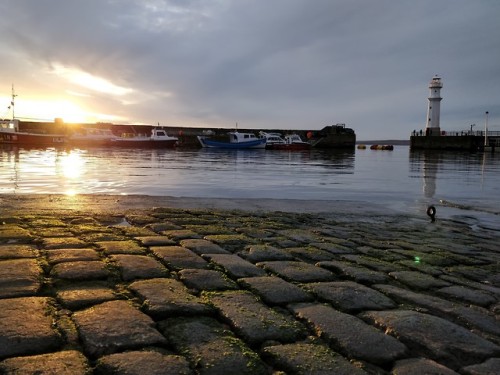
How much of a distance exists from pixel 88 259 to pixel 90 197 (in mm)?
4289

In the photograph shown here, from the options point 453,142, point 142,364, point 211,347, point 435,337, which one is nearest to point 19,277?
point 142,364

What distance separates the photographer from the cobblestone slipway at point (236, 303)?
1.70 m

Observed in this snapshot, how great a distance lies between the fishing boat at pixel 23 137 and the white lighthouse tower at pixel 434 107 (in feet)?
154

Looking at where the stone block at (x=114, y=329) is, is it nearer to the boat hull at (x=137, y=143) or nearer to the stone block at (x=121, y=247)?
the stone block at (x=121, y=247)

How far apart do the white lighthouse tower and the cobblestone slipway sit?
58192 mm

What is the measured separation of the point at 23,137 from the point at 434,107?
2025 inches

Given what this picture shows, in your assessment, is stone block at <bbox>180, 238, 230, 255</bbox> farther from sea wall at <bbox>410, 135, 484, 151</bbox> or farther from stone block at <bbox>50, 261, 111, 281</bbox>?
sea wall at <bbox>410, 135, 484, 151</bbox>

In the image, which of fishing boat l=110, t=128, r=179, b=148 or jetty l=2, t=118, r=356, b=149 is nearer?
fishing boat l=110, t=128, r=179, b=148

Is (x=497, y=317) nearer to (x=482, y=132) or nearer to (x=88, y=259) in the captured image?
(x=88, y=259)

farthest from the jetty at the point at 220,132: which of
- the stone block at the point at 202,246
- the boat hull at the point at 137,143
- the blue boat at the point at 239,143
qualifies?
the stone block at the point at 202,246

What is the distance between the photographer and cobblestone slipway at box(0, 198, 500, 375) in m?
1.70

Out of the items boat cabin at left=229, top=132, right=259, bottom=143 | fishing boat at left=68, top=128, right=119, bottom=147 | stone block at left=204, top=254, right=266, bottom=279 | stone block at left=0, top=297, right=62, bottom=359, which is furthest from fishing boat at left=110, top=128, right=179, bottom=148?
stone block at left=0, top=297, right=62, bottom=359

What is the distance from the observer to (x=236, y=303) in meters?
2.27

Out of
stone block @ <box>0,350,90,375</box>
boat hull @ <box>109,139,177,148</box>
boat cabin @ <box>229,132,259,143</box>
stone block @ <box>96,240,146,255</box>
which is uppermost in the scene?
boat cabin @ <box>229,132,259,143</box>
